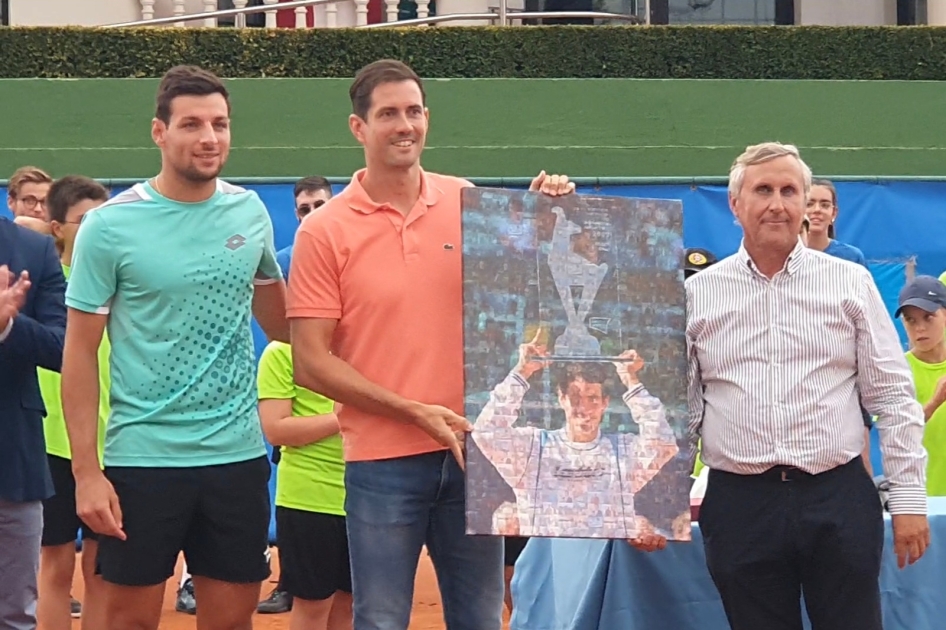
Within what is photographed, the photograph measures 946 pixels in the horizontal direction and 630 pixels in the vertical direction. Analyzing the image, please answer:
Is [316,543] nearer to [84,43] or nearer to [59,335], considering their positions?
[59,335]

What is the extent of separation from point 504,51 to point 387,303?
7.95 metres

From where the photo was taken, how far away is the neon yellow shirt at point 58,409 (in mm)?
6223

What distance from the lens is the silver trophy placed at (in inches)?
161

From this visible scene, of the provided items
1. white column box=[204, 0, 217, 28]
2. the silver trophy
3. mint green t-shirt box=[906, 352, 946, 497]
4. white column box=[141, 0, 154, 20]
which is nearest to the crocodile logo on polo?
the silver trophy

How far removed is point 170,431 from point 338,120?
6.02m

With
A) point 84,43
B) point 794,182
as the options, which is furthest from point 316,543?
point 84,43

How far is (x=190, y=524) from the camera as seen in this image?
170 inches

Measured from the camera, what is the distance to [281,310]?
458 cm

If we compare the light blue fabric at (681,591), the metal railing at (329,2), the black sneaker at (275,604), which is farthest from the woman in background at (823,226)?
the metal railing at (329,2)

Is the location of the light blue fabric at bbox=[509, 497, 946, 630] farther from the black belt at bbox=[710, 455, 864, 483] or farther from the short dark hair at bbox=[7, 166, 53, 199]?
the short dark hair at bbox=[7, 166, 53, 199]

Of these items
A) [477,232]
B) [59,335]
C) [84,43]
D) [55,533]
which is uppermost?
[84,43]

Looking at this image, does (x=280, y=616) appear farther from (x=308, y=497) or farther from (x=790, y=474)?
(x=790, y=474)

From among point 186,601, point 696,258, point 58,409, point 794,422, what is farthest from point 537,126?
point 794,422

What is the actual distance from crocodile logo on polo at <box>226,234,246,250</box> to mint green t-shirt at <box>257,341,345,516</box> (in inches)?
52.2
